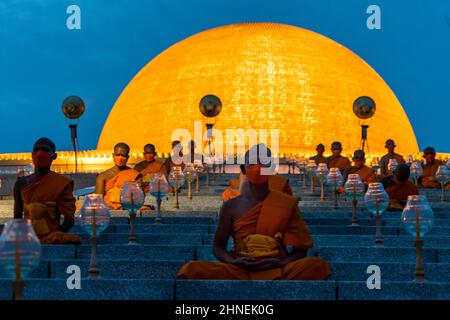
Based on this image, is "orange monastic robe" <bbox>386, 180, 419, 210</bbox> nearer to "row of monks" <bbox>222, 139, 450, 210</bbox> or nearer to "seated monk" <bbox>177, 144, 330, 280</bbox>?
"row of monks" <bbox>222, 139, 450, 210</bbox>

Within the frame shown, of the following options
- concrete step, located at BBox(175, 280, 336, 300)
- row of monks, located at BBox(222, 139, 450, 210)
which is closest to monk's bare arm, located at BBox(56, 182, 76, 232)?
row of monks, located at BBox(222, 139, 450, 210)

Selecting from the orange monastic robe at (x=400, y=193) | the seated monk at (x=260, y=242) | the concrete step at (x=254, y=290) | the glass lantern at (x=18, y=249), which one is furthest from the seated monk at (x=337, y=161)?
the glass lantern at (x=18, y=249)

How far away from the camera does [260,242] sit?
19.0ft

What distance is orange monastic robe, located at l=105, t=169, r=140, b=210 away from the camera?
998 cm

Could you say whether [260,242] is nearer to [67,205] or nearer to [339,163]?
[67,205]

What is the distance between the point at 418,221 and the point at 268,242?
1.03 metres

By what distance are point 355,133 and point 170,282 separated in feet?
115

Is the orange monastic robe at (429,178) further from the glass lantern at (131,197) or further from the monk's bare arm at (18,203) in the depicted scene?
the monk's bare arm at (18,203)

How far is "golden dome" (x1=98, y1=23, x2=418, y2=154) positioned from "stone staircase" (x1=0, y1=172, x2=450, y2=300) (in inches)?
1114

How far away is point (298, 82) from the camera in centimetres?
3962

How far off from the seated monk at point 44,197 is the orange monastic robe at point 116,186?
250 centimetres

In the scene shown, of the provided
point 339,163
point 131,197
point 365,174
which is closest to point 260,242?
point 131,197

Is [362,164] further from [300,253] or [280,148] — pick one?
[280,148]
